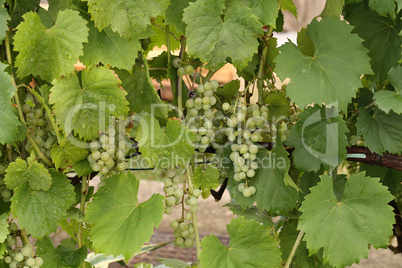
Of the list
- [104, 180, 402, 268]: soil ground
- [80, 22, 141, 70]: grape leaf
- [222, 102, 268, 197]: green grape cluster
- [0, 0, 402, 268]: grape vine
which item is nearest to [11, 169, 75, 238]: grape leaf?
[0, 0, 402, 268]: grape vine

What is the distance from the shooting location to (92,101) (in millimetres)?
879

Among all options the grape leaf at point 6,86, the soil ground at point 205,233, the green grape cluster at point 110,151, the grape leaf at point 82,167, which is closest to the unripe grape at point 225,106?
the green grape cluster at point 110,151

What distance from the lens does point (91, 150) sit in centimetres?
92

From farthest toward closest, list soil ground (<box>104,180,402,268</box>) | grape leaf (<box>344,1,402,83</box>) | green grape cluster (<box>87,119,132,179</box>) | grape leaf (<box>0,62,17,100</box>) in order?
soil ground (<box>104,180,402,268</box>) → grape leaf (<box>344,1,402,83</box>) → green grape cluster (<box>87,119,132,179</box>) → grape leaf (<box>0,62,17,100</box>)

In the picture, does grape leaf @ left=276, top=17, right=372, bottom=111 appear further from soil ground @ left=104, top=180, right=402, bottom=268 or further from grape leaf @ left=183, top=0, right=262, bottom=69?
soil ground @ left=104, top=180, right=402, bottom=268

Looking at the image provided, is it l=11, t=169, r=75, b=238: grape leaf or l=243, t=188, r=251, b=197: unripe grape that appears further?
l=243, t=188, r=251, b=197: unripe grape

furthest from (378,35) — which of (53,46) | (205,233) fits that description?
(205,233)

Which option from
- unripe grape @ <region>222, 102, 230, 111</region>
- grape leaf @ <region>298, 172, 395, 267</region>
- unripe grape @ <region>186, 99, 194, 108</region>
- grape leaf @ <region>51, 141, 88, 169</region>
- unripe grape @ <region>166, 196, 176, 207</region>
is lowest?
grape leaf @ <region>298, 172, 395, 267</region>

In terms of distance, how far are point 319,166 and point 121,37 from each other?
1.63ft

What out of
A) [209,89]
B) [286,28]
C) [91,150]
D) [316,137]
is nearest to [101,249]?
[91,150]

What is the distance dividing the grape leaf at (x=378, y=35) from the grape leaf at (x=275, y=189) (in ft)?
0.99

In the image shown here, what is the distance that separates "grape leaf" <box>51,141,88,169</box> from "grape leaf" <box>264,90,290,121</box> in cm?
45

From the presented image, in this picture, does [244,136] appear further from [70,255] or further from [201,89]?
[70,255]

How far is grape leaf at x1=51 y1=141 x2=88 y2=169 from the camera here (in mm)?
910
